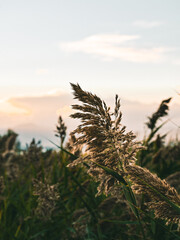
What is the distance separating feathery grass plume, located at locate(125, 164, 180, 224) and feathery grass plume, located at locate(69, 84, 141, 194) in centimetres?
8

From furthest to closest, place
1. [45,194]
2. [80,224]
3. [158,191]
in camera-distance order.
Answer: [80,224], [45,194], [158,191]

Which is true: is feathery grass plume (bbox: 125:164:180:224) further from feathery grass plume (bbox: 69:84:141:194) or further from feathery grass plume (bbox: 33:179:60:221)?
feathery grass plume (bbox: 33:179:60:221)

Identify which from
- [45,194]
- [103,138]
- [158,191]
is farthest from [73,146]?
[45,194]

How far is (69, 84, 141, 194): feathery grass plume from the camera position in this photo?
58.2 inches

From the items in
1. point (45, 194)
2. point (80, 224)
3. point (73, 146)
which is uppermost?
point (73, 146)

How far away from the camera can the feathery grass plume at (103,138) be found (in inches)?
58.2

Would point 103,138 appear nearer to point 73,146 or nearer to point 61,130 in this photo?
point 73,146

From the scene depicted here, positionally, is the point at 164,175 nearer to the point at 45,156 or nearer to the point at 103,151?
the point at 45,156

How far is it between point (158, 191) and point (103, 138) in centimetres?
33

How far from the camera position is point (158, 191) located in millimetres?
1377

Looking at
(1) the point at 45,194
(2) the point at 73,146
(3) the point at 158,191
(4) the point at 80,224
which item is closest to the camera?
(3) the point at 158,191

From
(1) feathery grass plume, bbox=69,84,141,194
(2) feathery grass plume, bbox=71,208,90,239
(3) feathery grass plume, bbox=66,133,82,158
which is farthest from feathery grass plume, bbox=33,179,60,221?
(1) feathery grass plume, bbox=69,84,141,194

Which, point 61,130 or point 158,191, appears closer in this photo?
point 158,191

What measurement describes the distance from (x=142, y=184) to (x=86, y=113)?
400 millimetres
